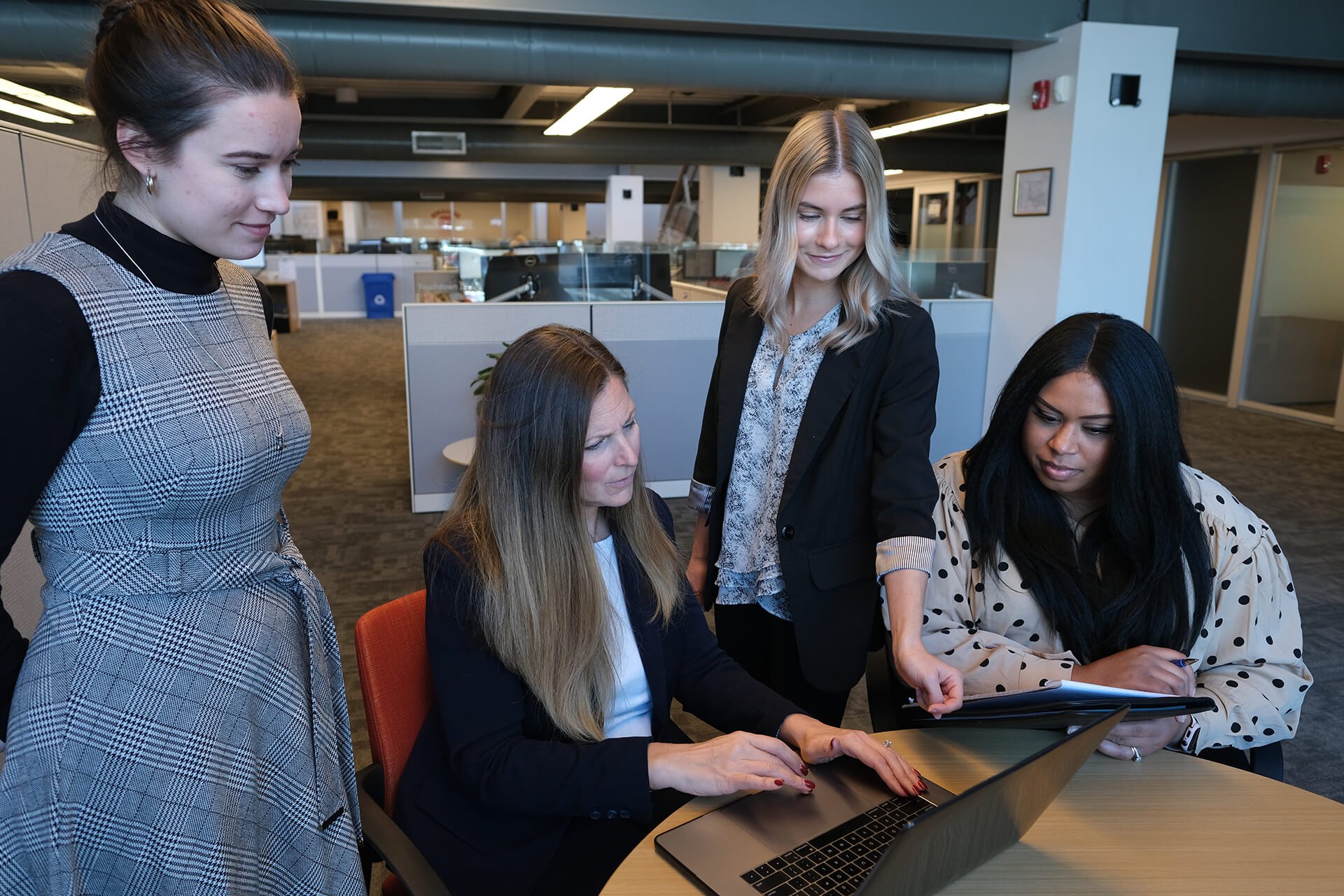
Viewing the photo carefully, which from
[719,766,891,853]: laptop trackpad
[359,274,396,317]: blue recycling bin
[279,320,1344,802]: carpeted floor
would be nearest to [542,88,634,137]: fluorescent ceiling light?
[279,320,1344,802]: carpeted floor

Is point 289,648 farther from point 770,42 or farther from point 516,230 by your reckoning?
point 516,230

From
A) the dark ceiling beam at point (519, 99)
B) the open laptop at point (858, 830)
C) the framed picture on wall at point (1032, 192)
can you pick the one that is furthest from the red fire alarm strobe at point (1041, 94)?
the open laptop at point (858, 830)

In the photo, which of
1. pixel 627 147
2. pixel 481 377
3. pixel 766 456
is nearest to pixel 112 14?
pixel 766 456

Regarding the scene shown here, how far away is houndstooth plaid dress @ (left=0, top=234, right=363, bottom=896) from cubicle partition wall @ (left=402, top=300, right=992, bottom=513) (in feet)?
12.0

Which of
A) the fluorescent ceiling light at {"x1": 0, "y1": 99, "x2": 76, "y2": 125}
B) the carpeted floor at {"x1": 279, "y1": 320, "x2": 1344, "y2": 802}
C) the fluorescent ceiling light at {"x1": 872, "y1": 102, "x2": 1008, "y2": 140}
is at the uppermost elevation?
the fluorescent ceiling light at {"x1": 872, "y1": 102, "x2": 1008, "y2": 140}

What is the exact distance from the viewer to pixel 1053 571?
5.16ft

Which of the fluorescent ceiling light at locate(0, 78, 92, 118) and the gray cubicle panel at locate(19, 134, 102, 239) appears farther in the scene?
the fluorescent ceiling light at locate(0, 78, 92, 118)

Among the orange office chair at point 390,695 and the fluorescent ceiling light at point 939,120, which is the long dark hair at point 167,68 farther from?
the fluorescent ceiling light at point 939,120

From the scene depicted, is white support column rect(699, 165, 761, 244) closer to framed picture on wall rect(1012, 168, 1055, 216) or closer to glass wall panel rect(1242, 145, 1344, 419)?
glass wall panel rect(1242, 145, 1344, 419)

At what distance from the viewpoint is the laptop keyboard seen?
40.0 inches

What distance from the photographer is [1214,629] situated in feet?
5.02

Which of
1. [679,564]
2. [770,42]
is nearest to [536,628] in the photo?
[679,564]

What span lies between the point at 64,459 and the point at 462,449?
3.74 m

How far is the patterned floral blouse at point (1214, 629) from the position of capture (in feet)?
4.67
